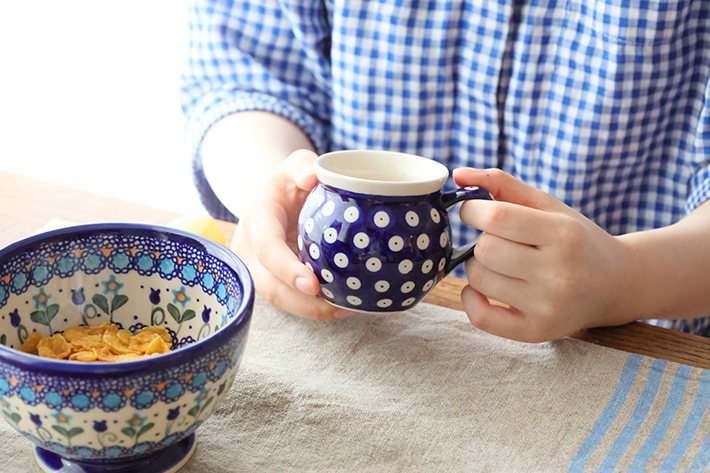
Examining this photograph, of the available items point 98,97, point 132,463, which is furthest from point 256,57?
point 98,97

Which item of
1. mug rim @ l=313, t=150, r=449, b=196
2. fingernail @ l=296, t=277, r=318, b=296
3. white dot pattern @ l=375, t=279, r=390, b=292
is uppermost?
mug rim @ l=313, t=150, r=449, b=196

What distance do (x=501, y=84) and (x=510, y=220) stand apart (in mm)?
360

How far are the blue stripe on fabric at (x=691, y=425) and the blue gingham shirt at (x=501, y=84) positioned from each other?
300 mm

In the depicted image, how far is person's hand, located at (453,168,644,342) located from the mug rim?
0.03 meters

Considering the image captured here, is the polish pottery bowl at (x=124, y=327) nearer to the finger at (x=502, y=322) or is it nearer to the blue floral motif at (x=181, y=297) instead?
the blue floral motif at (x=181, y=297)

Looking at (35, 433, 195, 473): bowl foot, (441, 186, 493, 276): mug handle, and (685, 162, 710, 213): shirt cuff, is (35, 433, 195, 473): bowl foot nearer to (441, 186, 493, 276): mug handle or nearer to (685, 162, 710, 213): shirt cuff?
(441, 186, 493, 276): mug handle

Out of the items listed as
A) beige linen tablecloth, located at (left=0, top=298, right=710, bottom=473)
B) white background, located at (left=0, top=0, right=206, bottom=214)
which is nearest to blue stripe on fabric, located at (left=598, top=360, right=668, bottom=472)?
beige linen tablecloth, located at (left=0, top=298, right=710, bottom=473)

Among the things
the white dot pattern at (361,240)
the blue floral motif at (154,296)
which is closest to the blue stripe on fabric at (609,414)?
the white dot pattern at (361,240)

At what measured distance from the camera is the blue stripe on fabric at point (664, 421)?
443 millimetres

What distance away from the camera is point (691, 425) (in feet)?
1.58

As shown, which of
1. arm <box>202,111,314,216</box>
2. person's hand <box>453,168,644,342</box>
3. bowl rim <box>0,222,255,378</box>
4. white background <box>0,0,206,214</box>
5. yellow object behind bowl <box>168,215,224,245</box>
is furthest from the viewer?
white background <box>0,0,206,214</box>

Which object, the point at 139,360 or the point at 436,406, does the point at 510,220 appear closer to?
the point at 436,406

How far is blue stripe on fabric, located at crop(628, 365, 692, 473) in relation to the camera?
1.45 ft

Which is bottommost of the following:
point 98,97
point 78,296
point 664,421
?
point 98,97
